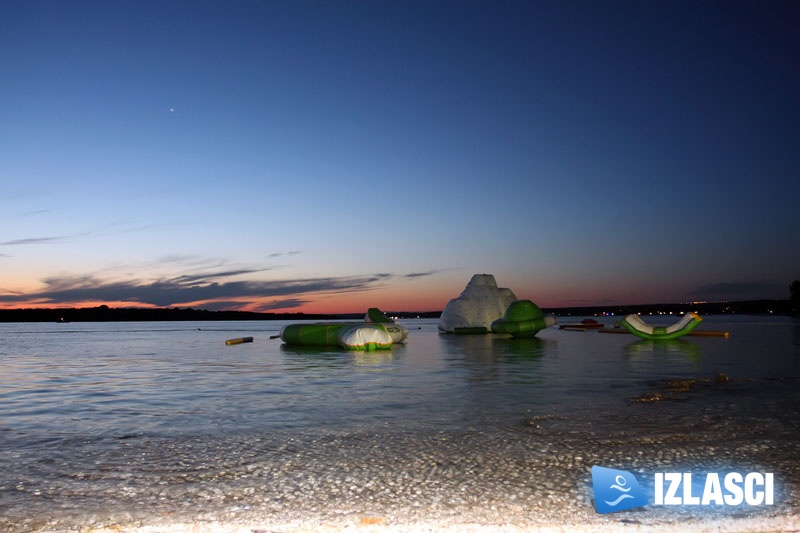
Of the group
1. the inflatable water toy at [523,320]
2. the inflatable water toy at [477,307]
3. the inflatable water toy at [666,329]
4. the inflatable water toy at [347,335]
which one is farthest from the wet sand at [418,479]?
the inflatable water toy at [477,307]

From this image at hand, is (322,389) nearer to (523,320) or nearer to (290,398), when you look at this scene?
(290,398)

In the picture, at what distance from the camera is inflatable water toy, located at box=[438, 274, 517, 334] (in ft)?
134

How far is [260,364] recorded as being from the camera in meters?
17.8

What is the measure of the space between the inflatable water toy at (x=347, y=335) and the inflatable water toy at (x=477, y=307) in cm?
1251

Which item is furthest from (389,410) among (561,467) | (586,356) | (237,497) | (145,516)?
(586,356)

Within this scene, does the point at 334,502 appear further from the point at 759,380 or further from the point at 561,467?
the point at 759,380

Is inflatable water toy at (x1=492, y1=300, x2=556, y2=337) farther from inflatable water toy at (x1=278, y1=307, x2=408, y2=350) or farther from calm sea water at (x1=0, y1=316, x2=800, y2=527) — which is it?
calm sea water at (x1=0, y1=316, x2=800, y2=527)

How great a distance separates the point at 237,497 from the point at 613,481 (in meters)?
2.70

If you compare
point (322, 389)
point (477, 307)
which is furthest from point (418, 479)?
point (477, 307)

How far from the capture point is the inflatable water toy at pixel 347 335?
2223 cm

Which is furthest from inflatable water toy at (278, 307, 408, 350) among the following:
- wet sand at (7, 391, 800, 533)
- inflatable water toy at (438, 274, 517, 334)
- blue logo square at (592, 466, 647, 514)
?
Answer: blue logo square at (592, 466, 647, 514)

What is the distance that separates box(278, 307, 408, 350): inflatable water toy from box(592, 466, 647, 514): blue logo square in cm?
1781

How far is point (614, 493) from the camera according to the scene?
4.22 m

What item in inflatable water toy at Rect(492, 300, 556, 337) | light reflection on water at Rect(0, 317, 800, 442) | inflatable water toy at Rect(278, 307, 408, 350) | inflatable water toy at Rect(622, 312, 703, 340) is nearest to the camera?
light reflection on water at Rect(0, 317, 800, 442)
